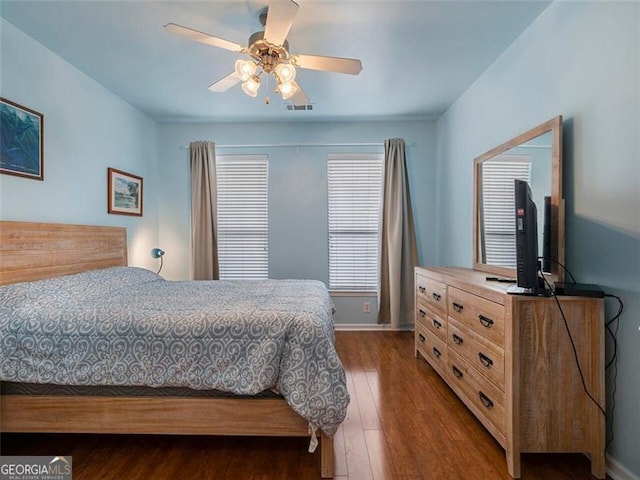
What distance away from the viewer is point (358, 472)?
1.57 metres

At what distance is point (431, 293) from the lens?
2.62 metres

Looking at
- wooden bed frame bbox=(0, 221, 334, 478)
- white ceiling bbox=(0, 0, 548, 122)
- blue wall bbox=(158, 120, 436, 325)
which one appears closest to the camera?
wooden bed frame bbox=(0, 221, 334, 478)

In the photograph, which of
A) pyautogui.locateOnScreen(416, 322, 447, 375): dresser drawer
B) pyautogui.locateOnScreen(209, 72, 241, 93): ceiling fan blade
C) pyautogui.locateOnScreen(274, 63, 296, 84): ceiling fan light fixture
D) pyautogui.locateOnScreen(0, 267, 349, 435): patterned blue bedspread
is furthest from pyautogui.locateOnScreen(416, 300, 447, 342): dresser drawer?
pyautogui.locateOnScreen(209, 72, 241, 93): ceiling fan blade

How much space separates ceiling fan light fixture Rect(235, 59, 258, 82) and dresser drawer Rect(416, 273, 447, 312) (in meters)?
1.94

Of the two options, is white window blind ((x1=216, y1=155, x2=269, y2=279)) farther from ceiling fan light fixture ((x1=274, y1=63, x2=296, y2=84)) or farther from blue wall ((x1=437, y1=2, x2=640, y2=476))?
blue wall ((x1=437, y1=2, x2=640, y2=476))

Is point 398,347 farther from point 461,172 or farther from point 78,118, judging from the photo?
point 78,118

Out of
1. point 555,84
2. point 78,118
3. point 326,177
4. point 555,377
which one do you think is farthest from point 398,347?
point 78,118

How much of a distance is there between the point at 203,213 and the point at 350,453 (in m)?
2.95

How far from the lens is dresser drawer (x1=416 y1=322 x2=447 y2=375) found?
2.38 meters

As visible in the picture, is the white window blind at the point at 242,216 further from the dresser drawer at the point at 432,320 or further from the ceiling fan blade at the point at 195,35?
the ceiling fan blade at the point at 195,35

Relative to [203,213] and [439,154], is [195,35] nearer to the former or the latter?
[203,213]

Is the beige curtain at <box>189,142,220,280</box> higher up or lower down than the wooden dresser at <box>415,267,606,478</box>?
higher up

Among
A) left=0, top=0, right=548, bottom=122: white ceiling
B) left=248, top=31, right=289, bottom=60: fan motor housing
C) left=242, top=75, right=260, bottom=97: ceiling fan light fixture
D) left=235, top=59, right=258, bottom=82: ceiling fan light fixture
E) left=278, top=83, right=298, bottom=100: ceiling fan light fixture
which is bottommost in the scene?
left=278, top=83, right=298, bottom=100: ceiling fan light fixture

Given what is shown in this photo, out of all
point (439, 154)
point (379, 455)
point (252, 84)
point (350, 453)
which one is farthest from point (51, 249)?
point (439, 154)
